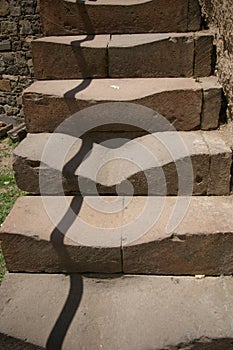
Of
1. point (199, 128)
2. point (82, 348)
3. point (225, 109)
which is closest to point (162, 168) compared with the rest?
point (199, 128)

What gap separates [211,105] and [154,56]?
0.52m

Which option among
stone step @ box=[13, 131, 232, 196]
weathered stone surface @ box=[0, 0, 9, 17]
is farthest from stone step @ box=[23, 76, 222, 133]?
weathered stone surface @ box=[0, 0, 9, 17]

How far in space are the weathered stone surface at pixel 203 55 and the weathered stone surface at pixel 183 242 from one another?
939mm

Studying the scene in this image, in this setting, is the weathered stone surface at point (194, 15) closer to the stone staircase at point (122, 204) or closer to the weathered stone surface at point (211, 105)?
the stone staircase at point (122, 204)

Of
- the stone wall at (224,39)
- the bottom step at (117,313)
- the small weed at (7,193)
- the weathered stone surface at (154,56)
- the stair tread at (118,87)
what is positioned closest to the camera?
the bottom step at (117,313)

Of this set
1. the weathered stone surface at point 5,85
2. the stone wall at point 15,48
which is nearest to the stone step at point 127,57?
the stone wall at point 15,48

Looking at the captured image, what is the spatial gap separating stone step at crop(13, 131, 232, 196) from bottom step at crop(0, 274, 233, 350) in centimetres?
47

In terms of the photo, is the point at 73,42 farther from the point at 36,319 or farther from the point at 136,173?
the point at 36,319

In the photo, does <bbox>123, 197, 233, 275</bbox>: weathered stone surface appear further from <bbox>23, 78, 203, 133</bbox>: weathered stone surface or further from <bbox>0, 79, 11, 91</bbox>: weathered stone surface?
<bbox>0, 79, 11, 91</bbox>: weathered stone surface

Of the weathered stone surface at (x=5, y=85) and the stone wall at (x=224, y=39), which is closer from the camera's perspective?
the stone wall at (x=224, y=39)

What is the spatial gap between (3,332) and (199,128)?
58.4 inches

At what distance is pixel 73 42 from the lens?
2275 millimetres

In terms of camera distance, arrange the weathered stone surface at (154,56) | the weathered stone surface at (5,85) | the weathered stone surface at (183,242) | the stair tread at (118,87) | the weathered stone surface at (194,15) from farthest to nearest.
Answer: the weathered stone surface at (5,85)
the weathered stone surface at (194,15)
the weathered stone surface at (154,56)
the stair tread at (118,87)
the weathered stone surface at (183,242)

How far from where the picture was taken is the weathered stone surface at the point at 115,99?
1.97 meters
